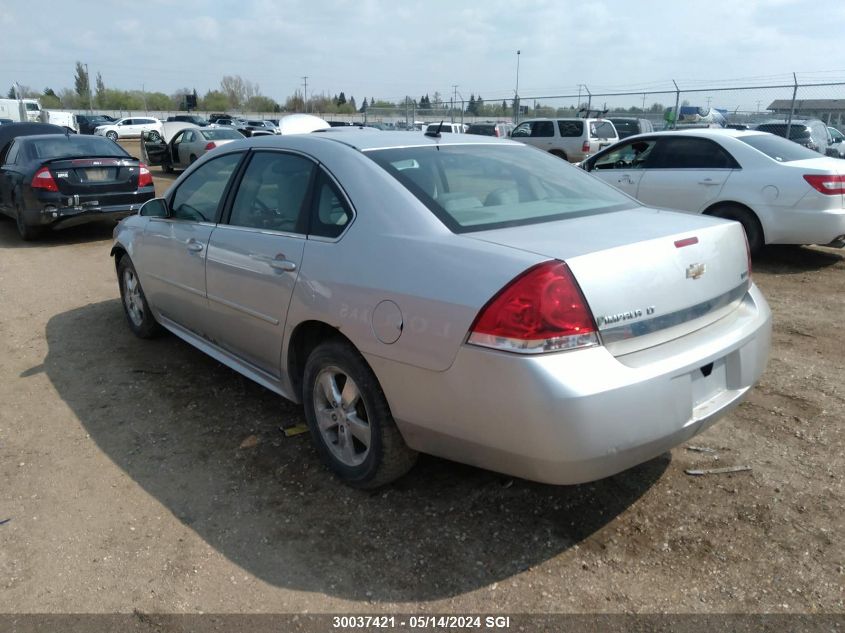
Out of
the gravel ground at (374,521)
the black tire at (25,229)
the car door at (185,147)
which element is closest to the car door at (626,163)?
the gravel ground at (374,521)

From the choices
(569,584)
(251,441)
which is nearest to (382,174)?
(251,441)

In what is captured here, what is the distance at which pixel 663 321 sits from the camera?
252 centimetres

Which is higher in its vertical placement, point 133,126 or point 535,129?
point 535,129

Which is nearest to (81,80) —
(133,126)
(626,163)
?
(133,126)

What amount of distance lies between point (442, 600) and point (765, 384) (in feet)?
9.28

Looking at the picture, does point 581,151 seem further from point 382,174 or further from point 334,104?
point 334,104

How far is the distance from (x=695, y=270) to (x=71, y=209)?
904 centimetres

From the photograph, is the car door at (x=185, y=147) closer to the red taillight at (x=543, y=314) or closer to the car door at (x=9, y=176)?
the car door at (x=9, y=176)

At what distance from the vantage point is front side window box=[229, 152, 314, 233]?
11.1 ft

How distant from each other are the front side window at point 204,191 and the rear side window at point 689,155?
6.00 meters

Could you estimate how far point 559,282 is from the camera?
231cm

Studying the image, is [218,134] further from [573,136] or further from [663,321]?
[663,321]

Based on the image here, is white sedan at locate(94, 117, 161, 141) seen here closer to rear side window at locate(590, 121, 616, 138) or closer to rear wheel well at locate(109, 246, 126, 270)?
rear side window at locate(590, 121, 616, 138)

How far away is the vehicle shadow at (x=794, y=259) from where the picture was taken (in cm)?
750
